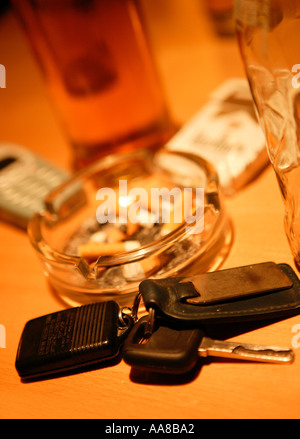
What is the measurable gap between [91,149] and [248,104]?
221 mm

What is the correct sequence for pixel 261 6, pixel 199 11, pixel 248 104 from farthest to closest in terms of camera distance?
pixel 199 11 → pixel 248 104 → pixel 261 6

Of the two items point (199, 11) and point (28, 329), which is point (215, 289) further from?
point (199, 11)

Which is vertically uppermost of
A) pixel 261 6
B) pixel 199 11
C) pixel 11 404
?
pixel 261 6

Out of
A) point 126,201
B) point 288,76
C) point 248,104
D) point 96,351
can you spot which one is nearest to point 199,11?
point 248,104

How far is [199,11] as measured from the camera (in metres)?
1.04

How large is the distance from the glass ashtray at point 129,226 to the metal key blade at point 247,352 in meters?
0.09

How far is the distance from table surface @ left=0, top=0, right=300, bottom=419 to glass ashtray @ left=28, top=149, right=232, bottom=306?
1.4 inches

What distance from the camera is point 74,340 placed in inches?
13.4

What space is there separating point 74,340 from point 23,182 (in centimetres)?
31

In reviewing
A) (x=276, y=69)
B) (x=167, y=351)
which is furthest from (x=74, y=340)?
(x=276, y=69)

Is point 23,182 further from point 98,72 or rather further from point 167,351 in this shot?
point 167,351

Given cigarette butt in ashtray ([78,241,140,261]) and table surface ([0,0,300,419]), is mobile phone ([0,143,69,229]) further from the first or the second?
cigarette butt in ashtray ([78,241,140,261])

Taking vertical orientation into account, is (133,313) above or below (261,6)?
below

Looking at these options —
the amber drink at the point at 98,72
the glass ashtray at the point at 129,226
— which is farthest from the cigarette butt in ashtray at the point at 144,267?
the amber drink at the point at 98,72
